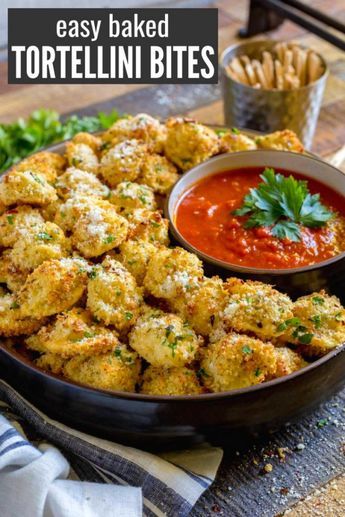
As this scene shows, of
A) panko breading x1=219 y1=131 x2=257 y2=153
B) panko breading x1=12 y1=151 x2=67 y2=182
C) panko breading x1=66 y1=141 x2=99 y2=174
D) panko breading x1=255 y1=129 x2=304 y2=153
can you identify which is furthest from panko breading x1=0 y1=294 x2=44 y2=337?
panko breading x1=255 y1=129 x2=304 y2=153

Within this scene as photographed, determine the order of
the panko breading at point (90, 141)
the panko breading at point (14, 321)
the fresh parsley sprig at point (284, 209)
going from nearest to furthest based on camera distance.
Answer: the panko breading at point (14, 321) → the fresh parsley sprig at point (284, 209) → the panko breading at point (90, 141)

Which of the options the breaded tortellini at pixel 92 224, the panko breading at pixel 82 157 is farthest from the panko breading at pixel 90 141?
the breaded tortellini at pixel 92 224

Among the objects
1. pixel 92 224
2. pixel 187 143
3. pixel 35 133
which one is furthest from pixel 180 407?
pixel 35 133

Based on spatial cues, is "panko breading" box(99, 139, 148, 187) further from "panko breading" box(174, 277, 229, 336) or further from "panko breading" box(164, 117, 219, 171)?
"panko breading" box(174, 277, 229, 336)

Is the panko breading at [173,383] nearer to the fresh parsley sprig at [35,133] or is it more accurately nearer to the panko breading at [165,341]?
the panko breading at [165,341]

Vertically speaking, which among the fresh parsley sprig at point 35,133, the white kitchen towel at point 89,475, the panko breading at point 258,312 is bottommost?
the white kitchen towel at point 89,475

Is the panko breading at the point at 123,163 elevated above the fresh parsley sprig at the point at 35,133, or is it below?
above
